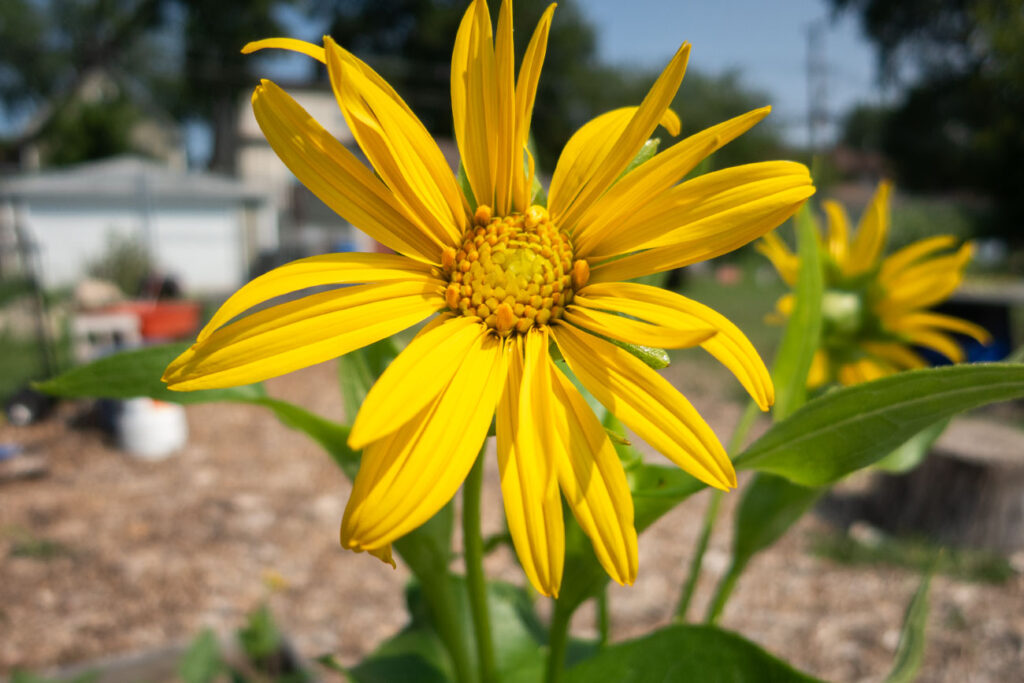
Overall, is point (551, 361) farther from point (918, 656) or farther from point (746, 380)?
point (918, 656)

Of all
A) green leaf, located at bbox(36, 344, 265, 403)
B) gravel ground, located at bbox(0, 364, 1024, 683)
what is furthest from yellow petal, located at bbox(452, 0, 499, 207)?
gravel ground, located at bbox(0, 364, 1024, 683)

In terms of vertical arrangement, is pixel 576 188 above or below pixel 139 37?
below

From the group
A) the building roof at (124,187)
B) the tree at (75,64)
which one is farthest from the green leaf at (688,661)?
the tree at (75,64)

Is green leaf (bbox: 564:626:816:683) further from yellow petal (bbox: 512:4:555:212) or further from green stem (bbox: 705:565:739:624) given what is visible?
yellow petal (bbox: 512:4:555:212)

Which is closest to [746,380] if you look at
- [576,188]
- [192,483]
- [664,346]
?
[664,346]

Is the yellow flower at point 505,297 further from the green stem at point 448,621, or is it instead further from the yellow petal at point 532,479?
the green stem at point 448,621

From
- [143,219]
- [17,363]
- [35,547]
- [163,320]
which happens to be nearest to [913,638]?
[35,547]

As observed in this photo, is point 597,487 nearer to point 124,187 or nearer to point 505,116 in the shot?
point 505,116
